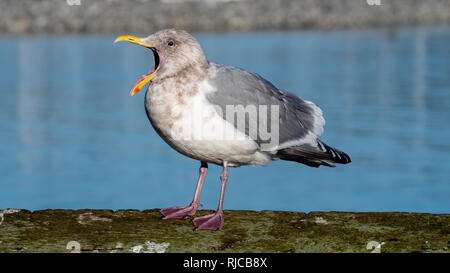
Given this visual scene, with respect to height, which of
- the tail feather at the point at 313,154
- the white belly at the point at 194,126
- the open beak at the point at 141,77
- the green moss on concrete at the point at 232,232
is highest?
the open beak at the point at 141,77

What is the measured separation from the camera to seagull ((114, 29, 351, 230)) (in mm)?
5434

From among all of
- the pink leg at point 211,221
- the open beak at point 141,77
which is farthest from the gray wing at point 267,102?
the pink leg at point 211,221

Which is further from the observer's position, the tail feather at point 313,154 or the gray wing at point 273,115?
the tail feather at point 313,154

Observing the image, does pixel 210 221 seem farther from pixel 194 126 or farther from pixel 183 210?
pixel 194 126

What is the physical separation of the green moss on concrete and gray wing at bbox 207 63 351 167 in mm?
591

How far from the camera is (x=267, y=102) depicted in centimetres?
597

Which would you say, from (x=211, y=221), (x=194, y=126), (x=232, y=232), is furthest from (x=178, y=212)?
(x=194, y=126)

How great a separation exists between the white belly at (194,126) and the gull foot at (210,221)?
1.46 feet

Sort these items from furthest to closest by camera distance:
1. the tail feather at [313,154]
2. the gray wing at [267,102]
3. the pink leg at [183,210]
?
the tail feather at [313,154], the pink leg at [183,210], the gray wing at [267,102]

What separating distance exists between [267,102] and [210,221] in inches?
45.4

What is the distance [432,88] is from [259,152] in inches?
853

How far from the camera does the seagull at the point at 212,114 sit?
5434 mm

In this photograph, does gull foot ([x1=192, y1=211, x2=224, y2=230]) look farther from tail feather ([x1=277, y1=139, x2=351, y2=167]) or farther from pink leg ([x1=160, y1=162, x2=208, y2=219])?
tail feather ([x1=277, y1=139, x2=351, y2=167])

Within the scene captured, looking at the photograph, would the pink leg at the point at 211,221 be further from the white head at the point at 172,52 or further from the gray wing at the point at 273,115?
the white head at the point at 172,52
